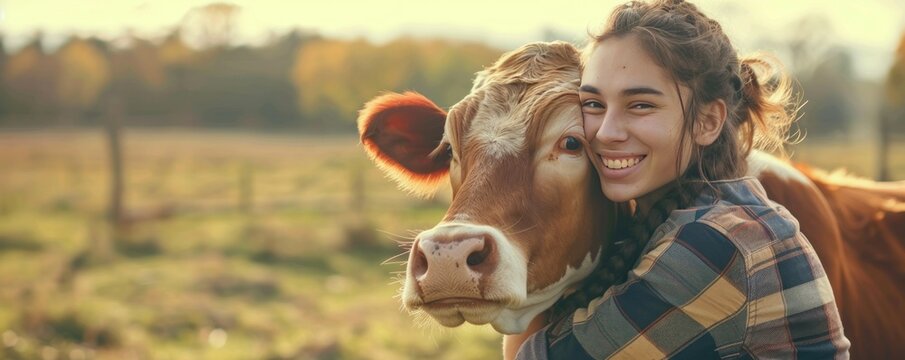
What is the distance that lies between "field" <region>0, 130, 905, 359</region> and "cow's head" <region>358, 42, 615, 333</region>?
12.0ft

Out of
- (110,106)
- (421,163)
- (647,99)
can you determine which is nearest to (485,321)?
(647,99)

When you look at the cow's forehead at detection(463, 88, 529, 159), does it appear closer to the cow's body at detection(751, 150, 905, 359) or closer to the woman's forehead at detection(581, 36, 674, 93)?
the woman's forehead at detection(581, 36, 674, 93)

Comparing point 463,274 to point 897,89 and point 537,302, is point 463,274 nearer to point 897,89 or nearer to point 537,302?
point 537,302

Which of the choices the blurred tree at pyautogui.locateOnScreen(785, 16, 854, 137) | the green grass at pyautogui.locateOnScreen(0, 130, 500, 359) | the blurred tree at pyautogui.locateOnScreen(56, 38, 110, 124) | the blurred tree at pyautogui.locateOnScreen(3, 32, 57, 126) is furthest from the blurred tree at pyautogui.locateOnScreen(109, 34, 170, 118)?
the blurred tree at pyautogui.locateOnScreen(785, 16, 854, 137)

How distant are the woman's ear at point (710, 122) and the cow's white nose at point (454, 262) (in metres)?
0.69

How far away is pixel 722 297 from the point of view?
93.6 inches

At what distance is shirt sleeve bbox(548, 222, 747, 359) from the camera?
2375mm

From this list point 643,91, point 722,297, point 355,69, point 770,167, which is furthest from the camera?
point 355,69

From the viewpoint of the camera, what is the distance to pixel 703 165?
2.74 metres

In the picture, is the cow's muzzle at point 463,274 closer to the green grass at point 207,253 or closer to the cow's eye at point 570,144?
the cow's eye at point 570,144

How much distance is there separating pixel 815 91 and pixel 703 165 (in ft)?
45.7

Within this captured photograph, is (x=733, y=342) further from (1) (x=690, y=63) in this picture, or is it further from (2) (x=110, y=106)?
(2) (x=110, y=106)

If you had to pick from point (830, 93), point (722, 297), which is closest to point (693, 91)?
point (722, 297)

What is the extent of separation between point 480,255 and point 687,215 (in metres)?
0.54
